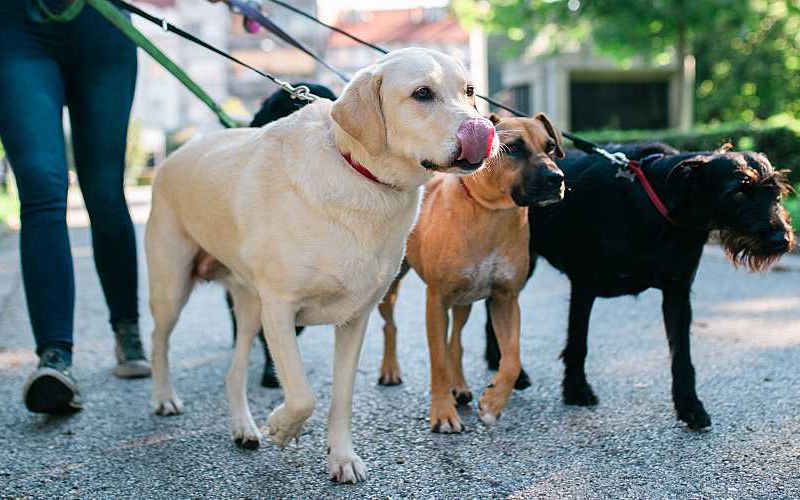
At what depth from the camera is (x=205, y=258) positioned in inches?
156

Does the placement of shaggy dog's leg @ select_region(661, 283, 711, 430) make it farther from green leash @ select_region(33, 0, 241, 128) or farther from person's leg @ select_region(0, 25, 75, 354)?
person's leg @ select_region(0, 25, 75, 354)

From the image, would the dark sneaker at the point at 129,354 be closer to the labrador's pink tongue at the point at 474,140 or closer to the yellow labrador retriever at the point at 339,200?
the yellow labrador retriever at the point at 339,200

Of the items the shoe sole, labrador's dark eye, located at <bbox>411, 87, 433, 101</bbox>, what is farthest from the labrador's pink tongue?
the shoe sole

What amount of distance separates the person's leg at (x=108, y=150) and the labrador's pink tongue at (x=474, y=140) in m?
2.28

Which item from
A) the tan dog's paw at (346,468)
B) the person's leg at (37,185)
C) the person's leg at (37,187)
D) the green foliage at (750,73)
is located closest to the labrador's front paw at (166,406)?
the person's leg at (37,185)

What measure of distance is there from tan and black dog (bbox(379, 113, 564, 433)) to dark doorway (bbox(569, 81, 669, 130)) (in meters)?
21.9

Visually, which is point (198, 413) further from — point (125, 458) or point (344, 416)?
point (344, 416)

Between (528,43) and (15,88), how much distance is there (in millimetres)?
18924

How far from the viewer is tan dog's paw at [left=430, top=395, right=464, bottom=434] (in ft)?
12.0

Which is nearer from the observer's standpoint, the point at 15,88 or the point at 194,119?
the point at 15,88

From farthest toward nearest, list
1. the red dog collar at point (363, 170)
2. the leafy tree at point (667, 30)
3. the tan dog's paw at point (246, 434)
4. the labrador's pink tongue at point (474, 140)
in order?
the leafy tree at point (667, 30) → the tan dog's paw at point (246, 434) → the red dog collar at point (363, 170) → the labrador's pink tongue at point (474, 140)

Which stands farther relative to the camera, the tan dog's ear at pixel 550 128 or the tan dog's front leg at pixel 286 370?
the tan dog's ear at pixel 550 128

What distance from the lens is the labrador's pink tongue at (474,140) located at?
9.11 feet

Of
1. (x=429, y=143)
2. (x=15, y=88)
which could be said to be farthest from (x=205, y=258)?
(x=429, y=143)
